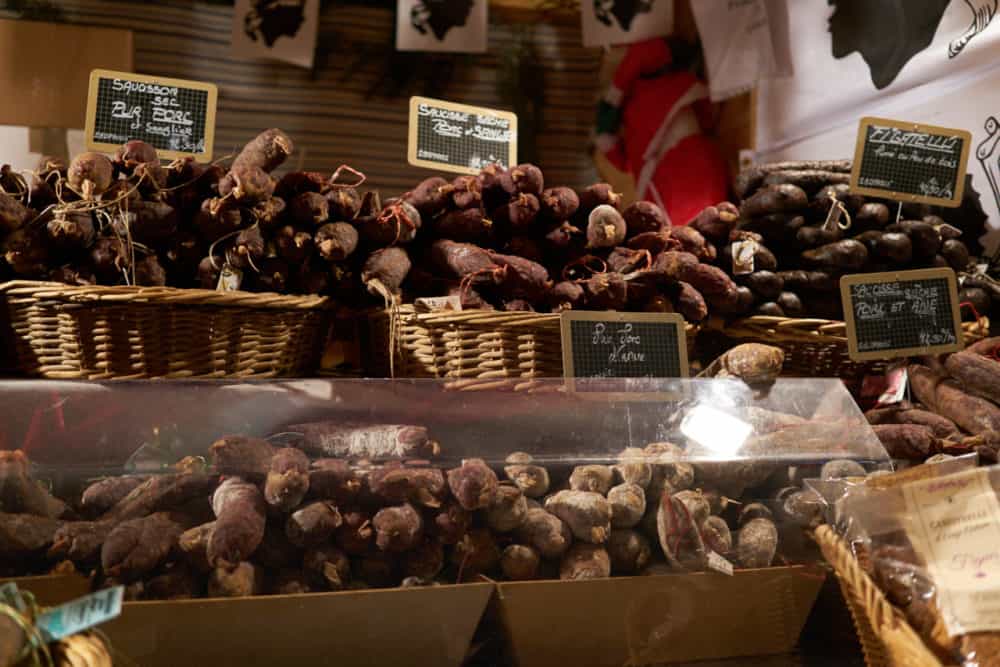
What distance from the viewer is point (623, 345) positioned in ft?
4.94

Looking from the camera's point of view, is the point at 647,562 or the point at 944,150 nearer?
the point at 647,562

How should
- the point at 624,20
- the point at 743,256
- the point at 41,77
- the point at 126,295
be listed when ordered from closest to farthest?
1. the point at 126,295
2. the point at 743,256
3. the point at 41,77
4. the point at 624,20

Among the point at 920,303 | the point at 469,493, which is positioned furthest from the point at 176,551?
the point at 920,303

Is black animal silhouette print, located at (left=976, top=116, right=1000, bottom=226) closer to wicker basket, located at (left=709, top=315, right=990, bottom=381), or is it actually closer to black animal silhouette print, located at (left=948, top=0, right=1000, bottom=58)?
black animal silhouette print, located at (left=948, top=0, right=1000, bottom=58)

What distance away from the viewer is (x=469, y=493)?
3.59 ft

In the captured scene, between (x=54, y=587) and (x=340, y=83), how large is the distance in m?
3.07

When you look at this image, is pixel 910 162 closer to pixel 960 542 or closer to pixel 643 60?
pixel 960 542

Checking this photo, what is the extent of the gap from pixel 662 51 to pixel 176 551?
3000 millimetres

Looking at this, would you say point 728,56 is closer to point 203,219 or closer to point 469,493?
point 203,219

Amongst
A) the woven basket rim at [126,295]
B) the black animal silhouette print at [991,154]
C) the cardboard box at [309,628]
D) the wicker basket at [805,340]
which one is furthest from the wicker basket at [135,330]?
the black animal silhouette print at [991,154]

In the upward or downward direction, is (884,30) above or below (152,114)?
above

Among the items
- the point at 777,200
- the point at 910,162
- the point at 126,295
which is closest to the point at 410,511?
the point at 126,295

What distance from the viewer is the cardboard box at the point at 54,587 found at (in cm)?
96

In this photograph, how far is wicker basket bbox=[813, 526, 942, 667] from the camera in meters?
1.01
